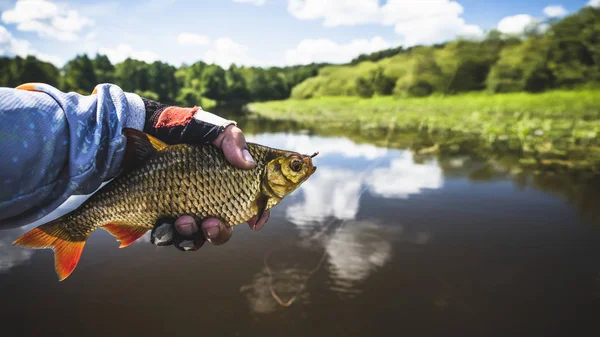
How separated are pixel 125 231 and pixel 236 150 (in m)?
0.70

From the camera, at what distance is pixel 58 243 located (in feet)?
5.50

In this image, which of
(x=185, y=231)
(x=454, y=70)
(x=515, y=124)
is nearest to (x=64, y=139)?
(x=185, y=231)

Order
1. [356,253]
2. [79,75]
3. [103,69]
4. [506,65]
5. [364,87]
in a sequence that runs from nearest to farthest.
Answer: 1. [356,253]
2. [506,65]
3. [364,87]
4. [79,75]
5. [103,69]

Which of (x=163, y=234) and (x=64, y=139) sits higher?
(x=64, y=139)

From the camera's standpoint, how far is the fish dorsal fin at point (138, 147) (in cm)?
166

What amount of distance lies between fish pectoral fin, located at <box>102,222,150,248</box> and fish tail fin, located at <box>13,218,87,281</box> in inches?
6.0

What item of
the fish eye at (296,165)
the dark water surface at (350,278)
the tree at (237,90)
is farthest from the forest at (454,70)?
the fish eye at (296,165)

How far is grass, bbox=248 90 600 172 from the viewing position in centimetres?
1045

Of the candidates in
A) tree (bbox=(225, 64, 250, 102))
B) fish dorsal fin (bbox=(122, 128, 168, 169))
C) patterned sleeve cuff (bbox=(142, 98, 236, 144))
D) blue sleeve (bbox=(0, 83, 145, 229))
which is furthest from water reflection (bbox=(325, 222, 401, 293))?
tree (bbox=(225, 64, 250, 102))

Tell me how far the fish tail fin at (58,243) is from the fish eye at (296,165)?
41.7 inches

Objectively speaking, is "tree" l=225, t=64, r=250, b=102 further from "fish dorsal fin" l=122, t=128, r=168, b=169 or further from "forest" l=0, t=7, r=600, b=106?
"fish dorsal fin" l=122, t=128, r=168, b=169

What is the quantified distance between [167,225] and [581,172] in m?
9.84

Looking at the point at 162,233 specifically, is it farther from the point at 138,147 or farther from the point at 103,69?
the point at 103,69

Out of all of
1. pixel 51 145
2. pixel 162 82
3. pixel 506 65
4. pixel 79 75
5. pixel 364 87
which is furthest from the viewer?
pixel 162 82
